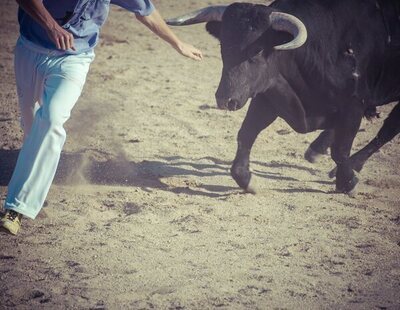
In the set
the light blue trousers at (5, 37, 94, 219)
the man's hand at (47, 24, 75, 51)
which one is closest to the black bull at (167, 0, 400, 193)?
the light blue trousers at (5, 37, 94, 219)

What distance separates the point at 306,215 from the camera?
5.63 metres

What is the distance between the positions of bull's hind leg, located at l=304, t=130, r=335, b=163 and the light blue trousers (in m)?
2.89

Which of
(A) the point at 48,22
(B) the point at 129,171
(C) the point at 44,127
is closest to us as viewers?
(A) the point at 48,22

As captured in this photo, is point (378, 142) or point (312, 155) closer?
point (378, 142)

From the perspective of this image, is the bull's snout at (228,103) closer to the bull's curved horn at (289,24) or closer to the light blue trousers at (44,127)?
the bull's curved horn at (289,24)

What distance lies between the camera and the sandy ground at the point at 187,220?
4273 mm

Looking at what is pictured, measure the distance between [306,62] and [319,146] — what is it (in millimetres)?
1147

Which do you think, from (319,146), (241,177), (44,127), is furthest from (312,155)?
(44,127)

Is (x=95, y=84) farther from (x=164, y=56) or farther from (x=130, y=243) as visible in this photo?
(x=130, y=243)

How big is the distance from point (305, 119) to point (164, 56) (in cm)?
448

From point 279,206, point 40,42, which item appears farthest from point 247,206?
point 40,42

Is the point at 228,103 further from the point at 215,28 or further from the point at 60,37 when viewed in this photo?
the point at 60,37

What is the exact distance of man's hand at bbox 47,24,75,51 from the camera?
176 inches

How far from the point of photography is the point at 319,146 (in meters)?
6.90
